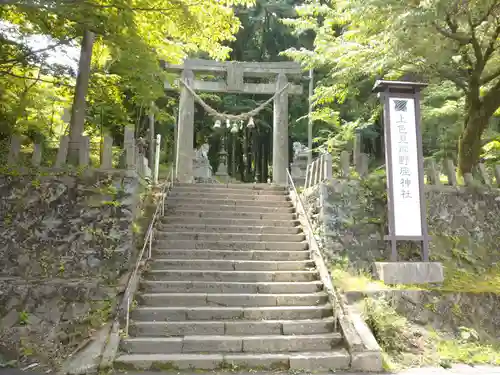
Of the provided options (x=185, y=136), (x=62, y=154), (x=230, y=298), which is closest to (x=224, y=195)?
(x=185, y=136)

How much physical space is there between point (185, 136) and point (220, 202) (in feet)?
14.0

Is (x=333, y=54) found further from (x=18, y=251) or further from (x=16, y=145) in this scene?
(x=18, y=251)

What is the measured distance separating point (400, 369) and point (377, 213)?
4132 mm

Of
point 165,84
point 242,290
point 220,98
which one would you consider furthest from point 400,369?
point 220,98

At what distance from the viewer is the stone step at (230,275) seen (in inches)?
292

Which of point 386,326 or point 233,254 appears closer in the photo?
point 386,326

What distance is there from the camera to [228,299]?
6867 millimetres

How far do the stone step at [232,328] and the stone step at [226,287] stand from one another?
902mm

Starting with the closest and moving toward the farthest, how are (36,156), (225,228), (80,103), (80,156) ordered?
(36,156), (80,156), (80,103), (225,228)

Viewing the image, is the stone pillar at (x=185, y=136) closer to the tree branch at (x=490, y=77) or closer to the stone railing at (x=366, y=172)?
the stone railing at (x=366, y=172)

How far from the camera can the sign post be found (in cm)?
802

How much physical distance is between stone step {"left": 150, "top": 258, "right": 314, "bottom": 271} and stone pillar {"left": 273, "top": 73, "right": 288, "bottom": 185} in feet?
19.1

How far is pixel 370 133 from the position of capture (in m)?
16.9

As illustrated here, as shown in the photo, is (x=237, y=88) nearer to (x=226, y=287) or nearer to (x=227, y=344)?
(x=226, y=287)
